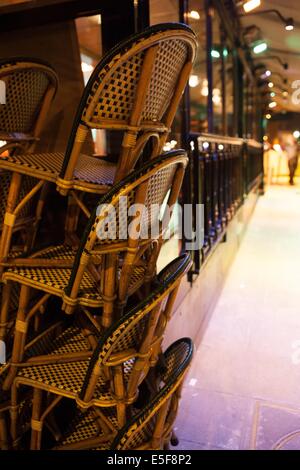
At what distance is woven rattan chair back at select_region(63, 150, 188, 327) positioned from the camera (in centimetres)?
100

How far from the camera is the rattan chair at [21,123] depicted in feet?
4.09

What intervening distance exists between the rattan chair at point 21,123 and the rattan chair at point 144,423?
681 mm

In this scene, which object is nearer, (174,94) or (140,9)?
(174,94)

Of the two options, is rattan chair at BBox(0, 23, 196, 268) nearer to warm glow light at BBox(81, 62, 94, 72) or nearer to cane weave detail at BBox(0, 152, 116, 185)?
cane weave detail at BBox(0, 152, 116, 185)

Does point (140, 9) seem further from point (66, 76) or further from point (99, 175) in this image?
point (99, 175)

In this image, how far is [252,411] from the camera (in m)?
2.06

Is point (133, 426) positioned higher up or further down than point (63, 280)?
A: further down

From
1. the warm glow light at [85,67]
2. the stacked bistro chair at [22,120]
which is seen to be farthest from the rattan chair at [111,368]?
the warm glow light at [85,67]

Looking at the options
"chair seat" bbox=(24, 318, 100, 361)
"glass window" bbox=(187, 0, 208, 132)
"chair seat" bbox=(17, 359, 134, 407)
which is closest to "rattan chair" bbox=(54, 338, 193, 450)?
"chair seat" bbox=(17, 359, 134, 407)

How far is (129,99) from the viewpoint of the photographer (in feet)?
3.30

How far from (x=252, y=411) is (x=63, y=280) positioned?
1.38 m
